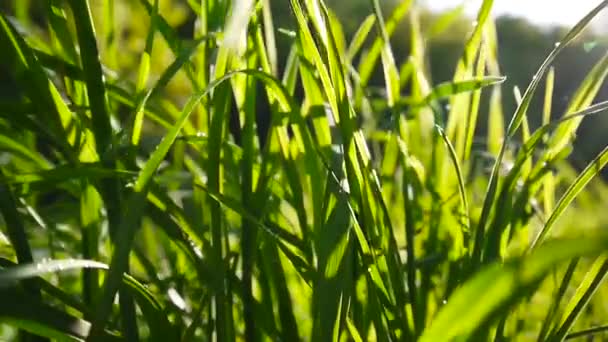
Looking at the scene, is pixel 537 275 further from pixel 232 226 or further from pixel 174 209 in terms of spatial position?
pixel 232 226

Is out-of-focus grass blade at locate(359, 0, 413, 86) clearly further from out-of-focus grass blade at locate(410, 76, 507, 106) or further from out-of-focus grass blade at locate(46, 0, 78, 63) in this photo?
out-of-focus grass blade at locate(46, 0, 78, 63)

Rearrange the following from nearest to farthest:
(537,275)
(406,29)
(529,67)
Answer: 1. (537,275)
2. (529,67)
3. (406,29)

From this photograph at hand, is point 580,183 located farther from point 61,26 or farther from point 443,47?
point 443,47

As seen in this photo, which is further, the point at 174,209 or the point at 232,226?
the point at 232,226

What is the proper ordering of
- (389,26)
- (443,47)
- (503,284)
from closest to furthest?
1. (503,284)
2. (389,26)
3. (443,47)

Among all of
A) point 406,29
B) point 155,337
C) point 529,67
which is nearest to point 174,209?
point 155,337

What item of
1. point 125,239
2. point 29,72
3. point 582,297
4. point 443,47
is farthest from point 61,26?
point 443,47

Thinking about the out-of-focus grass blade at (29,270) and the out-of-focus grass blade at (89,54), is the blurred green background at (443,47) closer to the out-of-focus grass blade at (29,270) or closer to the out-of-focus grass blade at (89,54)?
the out-of-focus grass blade at (89,54)

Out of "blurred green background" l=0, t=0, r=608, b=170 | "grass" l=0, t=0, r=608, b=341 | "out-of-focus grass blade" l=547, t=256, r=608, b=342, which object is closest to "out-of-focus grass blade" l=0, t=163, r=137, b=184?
"grass" l=0, t=0, r=608, b=341

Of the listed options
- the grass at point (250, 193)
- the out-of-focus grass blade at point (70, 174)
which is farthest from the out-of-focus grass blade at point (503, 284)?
the out-of-focus grass blade at point (70, 174)
